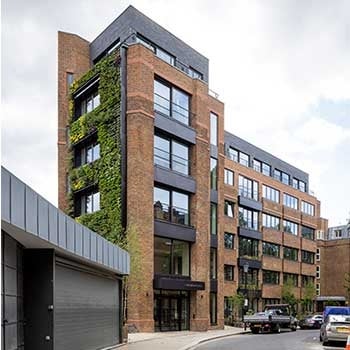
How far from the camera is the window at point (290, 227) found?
65062 millimetres

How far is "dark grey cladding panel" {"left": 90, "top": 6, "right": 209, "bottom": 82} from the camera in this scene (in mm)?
38875

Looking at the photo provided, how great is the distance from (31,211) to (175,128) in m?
26.4

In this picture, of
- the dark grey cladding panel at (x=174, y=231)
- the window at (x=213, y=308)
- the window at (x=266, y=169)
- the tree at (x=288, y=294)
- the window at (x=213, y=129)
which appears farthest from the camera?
the window at (x=266, y=169)

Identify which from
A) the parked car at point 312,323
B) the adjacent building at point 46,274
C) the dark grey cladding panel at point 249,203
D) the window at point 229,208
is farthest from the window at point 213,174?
the adjacent building at point 46,274

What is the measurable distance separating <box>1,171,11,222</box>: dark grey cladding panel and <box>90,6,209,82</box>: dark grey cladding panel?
29379 millimetres

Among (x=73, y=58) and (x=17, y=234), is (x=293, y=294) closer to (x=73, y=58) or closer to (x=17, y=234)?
(x=73, y=58)

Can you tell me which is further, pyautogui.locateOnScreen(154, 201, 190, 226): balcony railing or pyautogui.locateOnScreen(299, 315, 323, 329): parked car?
pyautogui.locateOnScreen(299, 315, 323, 329): parked car

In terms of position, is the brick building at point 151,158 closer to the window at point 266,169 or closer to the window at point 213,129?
the window at point 213,129

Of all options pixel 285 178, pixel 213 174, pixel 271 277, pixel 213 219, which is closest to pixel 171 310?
pixel 213 219

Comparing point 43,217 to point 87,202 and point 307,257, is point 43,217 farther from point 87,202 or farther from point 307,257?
point 307,257

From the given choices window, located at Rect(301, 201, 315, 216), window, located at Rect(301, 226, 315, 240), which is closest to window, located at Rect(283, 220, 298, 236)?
window, located at Rect(301, 226, 315, 240)

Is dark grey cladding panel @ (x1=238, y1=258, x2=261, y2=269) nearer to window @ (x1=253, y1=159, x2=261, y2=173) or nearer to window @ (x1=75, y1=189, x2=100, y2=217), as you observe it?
Answer: window @ (x1=253, y1=159, x2=261, y2=173)

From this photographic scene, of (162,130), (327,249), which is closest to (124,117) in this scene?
(162,130)

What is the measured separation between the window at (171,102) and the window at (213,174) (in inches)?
188
